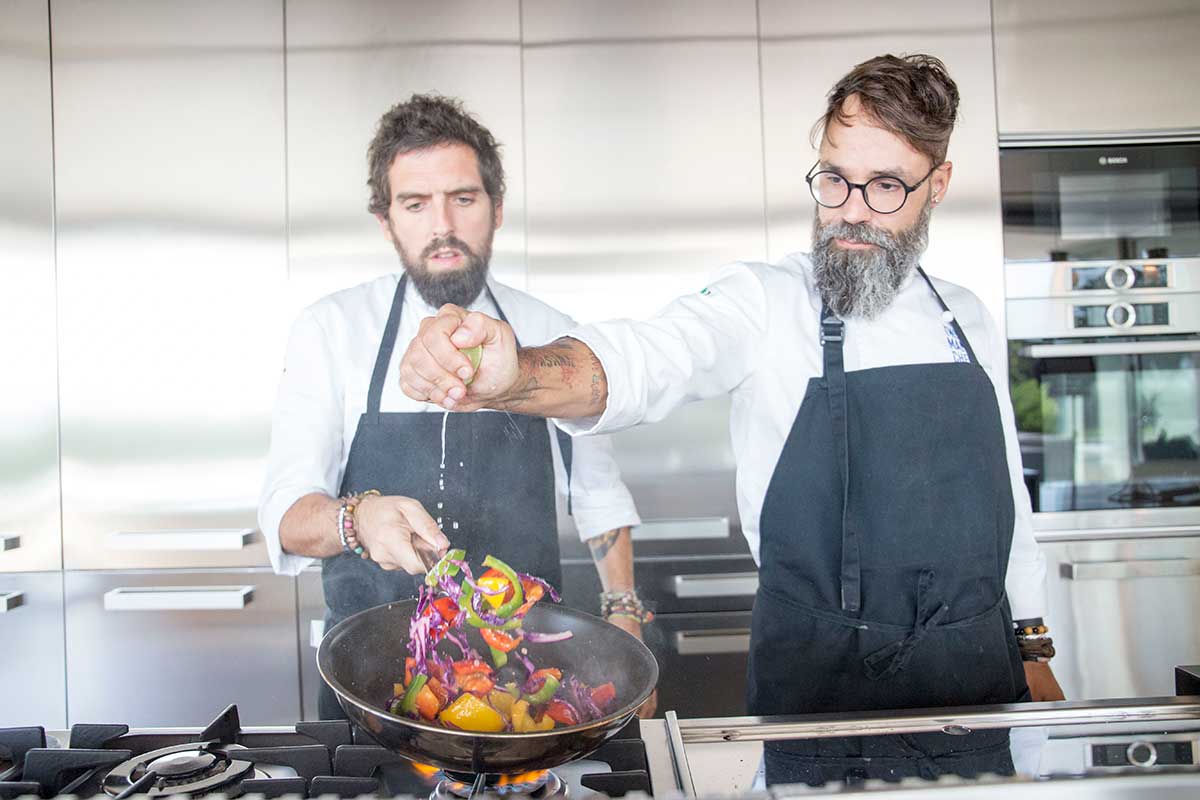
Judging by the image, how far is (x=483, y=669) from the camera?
1.29 metres

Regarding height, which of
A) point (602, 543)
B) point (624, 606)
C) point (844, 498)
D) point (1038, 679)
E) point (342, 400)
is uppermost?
point (342, 400)

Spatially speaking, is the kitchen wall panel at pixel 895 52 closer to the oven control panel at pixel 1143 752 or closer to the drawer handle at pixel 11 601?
the oven control panel at pixel 1143 752

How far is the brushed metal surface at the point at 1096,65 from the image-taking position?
207cm

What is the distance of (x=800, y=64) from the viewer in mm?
1983

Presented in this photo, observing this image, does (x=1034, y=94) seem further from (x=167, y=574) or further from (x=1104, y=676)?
(x=167, y=574)

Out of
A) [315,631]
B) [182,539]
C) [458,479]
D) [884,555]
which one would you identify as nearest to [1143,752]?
[884,555]

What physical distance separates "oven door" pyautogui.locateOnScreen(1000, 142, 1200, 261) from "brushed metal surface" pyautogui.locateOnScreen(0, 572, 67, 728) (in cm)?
237

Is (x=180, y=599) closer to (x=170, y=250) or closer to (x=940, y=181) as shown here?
(x=170, y=250)

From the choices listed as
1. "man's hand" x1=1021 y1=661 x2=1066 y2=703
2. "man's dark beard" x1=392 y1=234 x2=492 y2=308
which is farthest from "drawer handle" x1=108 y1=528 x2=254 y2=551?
"man's hand" x1=1021 y1=661 x2=1066 y2=703

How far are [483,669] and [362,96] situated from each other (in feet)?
4.26

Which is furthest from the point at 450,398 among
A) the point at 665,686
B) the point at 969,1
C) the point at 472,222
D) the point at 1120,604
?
the point at 1120,604

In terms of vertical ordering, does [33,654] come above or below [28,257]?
below

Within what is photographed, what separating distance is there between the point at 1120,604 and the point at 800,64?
1.50 metres

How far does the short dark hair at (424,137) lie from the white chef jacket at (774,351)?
565mm
